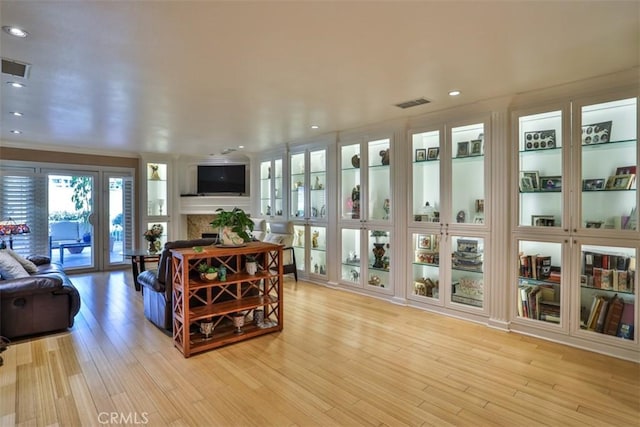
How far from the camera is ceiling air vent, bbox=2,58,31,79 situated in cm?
258

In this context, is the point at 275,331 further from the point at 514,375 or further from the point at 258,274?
the point at 514,375

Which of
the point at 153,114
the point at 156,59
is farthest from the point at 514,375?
the point at 153,114

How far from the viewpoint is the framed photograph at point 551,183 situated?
3320 mm

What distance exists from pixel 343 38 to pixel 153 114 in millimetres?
2843

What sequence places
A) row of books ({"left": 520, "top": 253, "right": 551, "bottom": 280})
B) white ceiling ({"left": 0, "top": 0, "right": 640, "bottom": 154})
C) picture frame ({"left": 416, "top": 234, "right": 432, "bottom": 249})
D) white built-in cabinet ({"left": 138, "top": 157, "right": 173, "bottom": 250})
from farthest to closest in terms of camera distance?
white built-in cabinet ({"left": 138, "top": 157, "right": 173, "bottom": 250}), picture frame ({"left": 416, "top": 234, "right": 432, "bottom": 249}), row of books ({"left": 520, "top": 253, "right": 551, "bottom": 280}), white ceiling ({"left": 0, "top": 0, "right": 640, "bottom": 154})

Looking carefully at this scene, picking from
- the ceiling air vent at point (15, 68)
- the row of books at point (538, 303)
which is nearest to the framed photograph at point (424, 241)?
the row of books at point (538, 303)

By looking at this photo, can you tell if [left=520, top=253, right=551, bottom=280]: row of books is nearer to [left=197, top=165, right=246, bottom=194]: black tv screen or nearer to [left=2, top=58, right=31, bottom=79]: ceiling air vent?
[left=2, top=58, right=31, bottom=79]: ceiling air vent

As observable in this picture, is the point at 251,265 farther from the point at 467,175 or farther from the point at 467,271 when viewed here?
the point at 467,175

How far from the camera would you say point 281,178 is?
6453 millimetres

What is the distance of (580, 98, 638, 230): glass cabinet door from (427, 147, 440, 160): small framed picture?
143 cm

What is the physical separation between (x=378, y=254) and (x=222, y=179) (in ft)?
14.3

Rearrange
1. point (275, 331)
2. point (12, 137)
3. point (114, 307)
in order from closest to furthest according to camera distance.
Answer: point (275, 331) → point (114, 307) → point (12, 137)

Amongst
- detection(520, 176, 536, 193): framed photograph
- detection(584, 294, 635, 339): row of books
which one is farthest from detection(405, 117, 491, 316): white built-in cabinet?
detection(584, 294, 635, 339): row of books

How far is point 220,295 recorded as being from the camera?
3.52 metres
